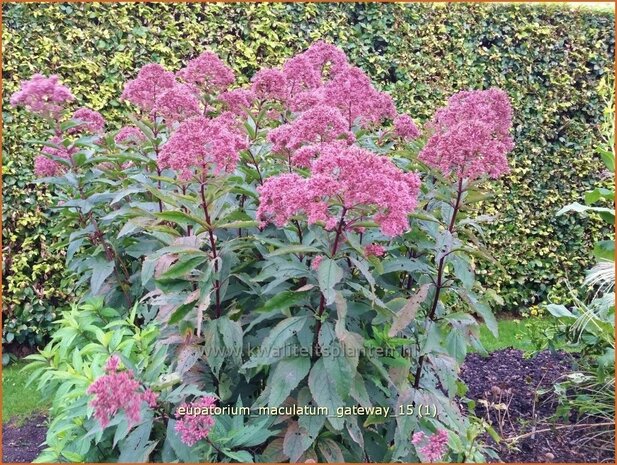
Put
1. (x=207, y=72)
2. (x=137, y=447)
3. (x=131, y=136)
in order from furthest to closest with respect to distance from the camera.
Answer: (x=131, y=136) → (x=207, y=72) → (x=137, y=447)

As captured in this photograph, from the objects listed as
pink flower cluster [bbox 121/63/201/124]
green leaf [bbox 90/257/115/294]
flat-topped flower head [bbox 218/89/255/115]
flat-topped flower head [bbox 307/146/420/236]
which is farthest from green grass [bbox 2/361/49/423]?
flat-topped flower head [bbox 307/146/420/236]

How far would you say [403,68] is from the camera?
19.4 ft

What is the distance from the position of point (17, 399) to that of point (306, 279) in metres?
3.49

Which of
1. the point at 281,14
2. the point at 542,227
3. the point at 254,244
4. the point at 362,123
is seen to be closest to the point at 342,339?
the point at 254,244

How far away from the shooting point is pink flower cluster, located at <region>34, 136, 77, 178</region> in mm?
3115

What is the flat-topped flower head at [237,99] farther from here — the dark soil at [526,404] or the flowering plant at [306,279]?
the dark soil at [526,404]

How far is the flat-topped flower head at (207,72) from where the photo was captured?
304 cm

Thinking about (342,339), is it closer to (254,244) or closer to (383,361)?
(383,361)

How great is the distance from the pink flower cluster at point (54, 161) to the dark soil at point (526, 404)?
2.77 metres

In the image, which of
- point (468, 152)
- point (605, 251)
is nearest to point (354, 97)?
point (468, 152)

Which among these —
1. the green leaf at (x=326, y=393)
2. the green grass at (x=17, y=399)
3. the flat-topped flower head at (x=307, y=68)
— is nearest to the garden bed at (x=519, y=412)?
the green grass at (x=17, y=399)

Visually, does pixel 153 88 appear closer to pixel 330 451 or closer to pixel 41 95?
pixel 41 95

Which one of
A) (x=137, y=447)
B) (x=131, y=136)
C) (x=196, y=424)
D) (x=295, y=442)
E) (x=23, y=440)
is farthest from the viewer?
(x=23, y=440)

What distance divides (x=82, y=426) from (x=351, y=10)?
4737 mm
